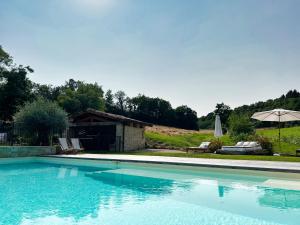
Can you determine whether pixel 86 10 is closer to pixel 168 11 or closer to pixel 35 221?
pixel 168 11

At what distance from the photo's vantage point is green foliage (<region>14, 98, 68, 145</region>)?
676 inches

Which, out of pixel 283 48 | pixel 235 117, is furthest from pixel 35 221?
pixel 235 117

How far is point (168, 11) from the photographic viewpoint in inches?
564

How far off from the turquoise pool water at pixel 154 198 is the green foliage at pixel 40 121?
24.0ft

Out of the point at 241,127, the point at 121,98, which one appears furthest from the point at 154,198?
the point at 121,98

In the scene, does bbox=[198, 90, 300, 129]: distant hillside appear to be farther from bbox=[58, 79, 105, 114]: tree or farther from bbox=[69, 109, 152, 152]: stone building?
bbox=[58, 79, 105, 114]: tree

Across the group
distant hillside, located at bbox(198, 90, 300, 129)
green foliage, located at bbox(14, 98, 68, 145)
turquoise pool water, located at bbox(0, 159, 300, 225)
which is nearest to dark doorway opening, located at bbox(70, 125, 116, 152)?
green foliage, located at bbox(14, 98, 68, 145)

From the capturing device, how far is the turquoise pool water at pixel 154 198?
210 inches

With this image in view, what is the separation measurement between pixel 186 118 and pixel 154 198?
4727 centimetres

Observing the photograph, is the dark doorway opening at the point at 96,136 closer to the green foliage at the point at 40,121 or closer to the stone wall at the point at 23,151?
the green foliage at the point at 40,121

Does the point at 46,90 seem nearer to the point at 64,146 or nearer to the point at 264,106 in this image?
the point at 264,106

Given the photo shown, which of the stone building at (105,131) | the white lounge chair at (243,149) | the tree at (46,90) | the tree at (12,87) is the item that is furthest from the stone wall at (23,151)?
the tree at (46,90)

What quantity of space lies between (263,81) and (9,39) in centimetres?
1511

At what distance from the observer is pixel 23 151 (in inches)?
614
